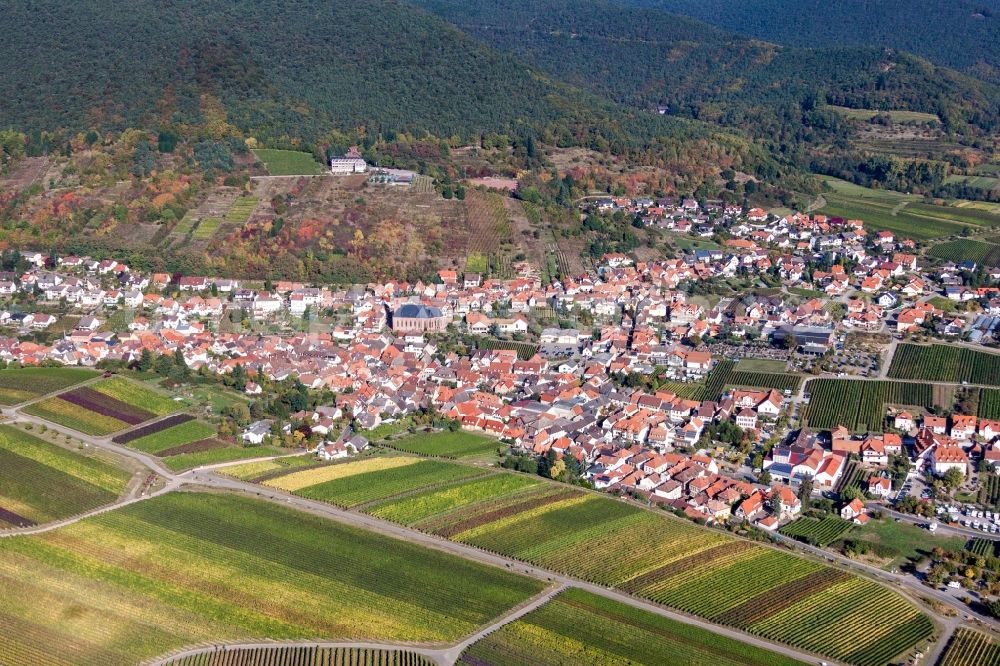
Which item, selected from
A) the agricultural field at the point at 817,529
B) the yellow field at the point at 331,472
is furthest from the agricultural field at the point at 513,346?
the agricultural field at the point at 817,529

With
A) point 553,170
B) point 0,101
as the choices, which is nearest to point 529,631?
point 553,170

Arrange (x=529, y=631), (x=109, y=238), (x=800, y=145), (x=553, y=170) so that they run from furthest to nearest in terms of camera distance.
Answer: (x=800, y=145) → (x=553, y=170) → (x=109, y=238) → (x=529, y=631)

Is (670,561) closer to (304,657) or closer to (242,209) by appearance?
(304,657)

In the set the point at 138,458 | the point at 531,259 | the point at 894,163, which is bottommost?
the point at 138,458

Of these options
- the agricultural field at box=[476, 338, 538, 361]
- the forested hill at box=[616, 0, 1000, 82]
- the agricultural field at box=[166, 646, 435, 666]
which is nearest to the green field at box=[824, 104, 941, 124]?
the forested hill at box=[616, 0, 1000, 82]

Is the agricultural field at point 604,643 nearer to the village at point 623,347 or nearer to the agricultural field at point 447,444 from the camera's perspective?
the village at point 623,347

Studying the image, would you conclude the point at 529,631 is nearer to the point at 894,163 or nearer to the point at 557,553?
the point at 557,553

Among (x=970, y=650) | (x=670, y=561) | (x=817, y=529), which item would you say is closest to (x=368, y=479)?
(x=670, y=561)
